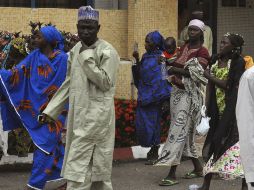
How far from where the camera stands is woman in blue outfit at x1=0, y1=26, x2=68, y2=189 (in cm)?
692

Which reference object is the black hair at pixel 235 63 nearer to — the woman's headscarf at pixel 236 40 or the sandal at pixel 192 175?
the woman's headscarf at pixel 236 40

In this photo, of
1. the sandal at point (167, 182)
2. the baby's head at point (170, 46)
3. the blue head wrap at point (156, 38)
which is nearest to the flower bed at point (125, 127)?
the baby's head at point (170, 46)

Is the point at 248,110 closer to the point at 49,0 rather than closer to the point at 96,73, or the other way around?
the point at 96,73

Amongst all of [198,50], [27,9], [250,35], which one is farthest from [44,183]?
[250,35]

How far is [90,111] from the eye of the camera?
221 inches

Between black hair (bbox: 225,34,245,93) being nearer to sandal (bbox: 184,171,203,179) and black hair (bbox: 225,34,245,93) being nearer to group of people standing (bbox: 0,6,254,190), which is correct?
group of people standing (bbox: 0,6,254,190)

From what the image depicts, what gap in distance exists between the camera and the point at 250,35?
14.3 m

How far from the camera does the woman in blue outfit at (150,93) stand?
8609mm

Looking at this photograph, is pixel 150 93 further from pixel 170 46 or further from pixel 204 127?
pixel 204 127

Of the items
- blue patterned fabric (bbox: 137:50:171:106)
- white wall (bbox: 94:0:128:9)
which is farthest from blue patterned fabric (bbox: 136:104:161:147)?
white wall (bbox: 94:0:128:9)

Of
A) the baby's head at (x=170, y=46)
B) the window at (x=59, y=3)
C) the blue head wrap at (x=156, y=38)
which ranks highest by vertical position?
the window at (x=59, y=3)

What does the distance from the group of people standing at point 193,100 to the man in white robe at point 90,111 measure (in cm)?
108

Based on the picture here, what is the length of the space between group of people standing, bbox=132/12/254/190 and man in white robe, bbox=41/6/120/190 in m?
1.08

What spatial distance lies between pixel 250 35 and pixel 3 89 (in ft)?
27.0
